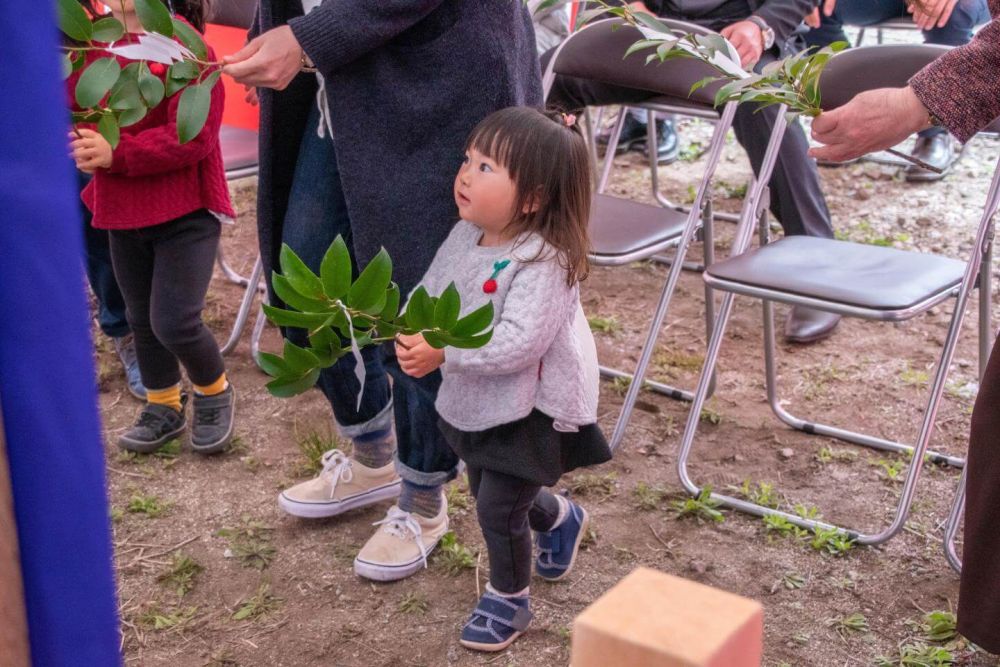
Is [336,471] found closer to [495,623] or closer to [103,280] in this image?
[495,623]

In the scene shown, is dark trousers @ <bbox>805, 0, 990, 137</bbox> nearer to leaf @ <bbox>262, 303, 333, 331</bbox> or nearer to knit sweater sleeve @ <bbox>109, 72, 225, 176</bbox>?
knit sweater sleeve @ <bbox>109, 72, 225, 176</bbox>

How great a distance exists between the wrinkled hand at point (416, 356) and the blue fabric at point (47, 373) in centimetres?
103

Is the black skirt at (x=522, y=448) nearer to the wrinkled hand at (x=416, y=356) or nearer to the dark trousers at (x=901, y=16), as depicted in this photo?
the wrinkled hand at (x=416, y=356)

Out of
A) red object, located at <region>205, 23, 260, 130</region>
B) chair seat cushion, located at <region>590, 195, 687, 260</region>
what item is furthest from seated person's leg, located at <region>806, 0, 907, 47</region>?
red object, located at <region>205, 23, 260, 130</region>

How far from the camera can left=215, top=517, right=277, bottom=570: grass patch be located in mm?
2701

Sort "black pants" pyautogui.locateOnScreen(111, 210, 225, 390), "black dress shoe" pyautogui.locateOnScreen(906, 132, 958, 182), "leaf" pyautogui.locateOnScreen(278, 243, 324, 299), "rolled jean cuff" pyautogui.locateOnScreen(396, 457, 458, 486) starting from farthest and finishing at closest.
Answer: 1. "black dress shoe" pyautogui.locateOnScreen(906, 132, 958, 182)
2. "black pants" pyautogui.locateOnScreen(111, 210, 225, 390)
3. "rolled jean cuff" pyautogui.locateOnScreen(396, 457, 458, 486)
4. "leaf" pyautogui.locateOnScreen(278, 243, 324, 299)

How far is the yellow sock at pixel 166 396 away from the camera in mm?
3262

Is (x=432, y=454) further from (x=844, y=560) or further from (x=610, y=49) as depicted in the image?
(x=610, y=49)

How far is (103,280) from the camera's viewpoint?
11.5ft

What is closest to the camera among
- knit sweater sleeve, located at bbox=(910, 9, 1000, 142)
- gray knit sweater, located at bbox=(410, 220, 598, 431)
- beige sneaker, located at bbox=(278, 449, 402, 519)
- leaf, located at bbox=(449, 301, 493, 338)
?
leaf, located at bbox=(449, 301, 493, 338)

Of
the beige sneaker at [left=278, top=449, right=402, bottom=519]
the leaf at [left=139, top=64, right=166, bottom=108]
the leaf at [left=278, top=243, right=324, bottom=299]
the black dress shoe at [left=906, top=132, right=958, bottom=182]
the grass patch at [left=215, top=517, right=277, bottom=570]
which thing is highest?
the leaf at [left=139, top=64, right=166, bottom=108]

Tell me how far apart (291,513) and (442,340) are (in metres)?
1.63

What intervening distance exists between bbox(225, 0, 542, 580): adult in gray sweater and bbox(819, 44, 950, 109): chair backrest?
94cm

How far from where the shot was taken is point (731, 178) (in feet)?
18.4
